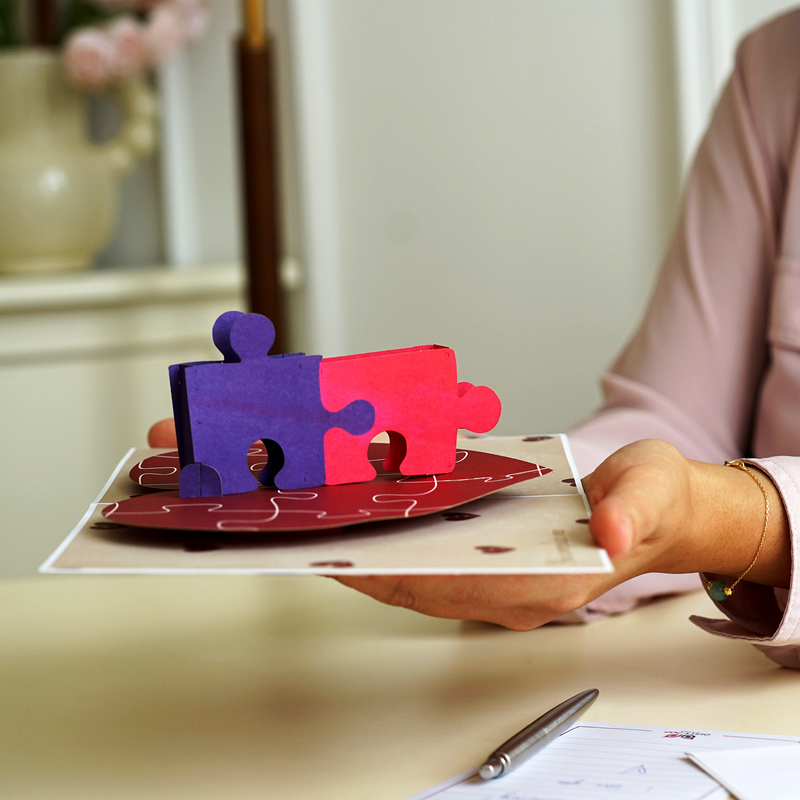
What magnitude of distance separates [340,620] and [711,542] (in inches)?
11.0

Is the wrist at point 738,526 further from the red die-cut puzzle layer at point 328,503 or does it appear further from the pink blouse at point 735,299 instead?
the pink blouse at point 735,299

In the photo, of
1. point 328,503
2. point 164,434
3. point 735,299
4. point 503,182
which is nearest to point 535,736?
point 328,503

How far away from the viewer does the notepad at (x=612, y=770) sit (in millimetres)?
411

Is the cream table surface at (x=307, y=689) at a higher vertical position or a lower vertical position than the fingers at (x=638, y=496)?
lower

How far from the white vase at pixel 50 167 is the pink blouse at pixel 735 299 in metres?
1.09

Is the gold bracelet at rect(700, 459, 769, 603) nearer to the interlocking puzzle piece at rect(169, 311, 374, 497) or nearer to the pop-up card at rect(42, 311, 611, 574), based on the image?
the pop-up card at rect(42, 311, 611, 574)

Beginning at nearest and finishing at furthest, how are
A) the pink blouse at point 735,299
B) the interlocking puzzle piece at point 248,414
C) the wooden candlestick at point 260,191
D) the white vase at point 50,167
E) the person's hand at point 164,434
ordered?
the interlocking puzzle piece at point 248,414 → the person's hand at point 164,434 → the pink blouse at point 735,299 → the wooden candlestick at point 260,191 → the white vase at point 50,167

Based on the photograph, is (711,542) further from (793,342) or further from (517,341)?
(517,341)

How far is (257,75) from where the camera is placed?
4.77ft

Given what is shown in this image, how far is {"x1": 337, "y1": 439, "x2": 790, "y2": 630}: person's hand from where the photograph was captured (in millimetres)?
440

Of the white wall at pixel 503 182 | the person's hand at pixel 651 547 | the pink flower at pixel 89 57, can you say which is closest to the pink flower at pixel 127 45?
the pink flower at pixel 89 57

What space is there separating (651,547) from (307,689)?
0.71 ft

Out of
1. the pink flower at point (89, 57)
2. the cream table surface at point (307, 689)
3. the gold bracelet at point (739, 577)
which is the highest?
the pink flower at point (89, 57)

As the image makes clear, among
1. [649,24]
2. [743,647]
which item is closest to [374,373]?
[743,647]
